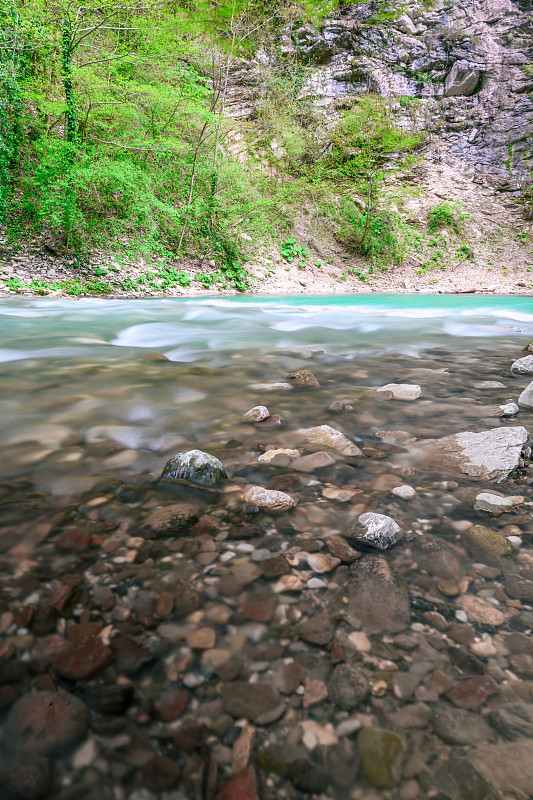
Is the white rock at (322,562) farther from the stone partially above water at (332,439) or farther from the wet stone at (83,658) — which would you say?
the stone partially above water at (332,439)

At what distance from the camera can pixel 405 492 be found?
5.35 feet

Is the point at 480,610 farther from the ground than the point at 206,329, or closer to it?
farther from the ground

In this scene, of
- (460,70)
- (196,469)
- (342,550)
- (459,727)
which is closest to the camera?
(459,727)

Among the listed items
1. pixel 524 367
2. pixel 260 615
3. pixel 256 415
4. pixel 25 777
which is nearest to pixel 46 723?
pixel 25 777

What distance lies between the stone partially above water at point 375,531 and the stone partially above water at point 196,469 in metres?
0.61

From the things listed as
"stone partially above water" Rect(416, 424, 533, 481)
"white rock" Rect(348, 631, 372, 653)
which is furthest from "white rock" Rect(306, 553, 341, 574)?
"stone partially above water" Rect(416, 424, 533, 481)

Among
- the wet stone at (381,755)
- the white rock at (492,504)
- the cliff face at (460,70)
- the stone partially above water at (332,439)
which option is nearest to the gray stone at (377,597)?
the wet stone at (381,755)

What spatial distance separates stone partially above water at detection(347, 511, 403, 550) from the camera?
4.32 ft

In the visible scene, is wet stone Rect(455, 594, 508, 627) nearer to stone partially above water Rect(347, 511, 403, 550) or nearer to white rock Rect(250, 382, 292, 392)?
stone partially above water Rect(347, 511, 403, 550)

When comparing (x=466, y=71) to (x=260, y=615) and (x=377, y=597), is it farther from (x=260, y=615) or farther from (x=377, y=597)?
(x=260, y=615)

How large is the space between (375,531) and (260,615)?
0.48 m

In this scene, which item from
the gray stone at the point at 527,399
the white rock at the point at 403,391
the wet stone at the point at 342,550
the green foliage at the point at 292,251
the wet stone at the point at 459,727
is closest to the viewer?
the wet stone at the point at 459,727

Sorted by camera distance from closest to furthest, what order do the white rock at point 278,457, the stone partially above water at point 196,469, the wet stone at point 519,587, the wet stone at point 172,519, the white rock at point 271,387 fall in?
1. the wet stone at point 519,587
2. the wet stone at point 172,519
3. the stone partially above water at point 196,469
4. the white rock at point 278,457
5. the white rock at point 271,387

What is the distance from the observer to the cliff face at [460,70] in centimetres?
2198
